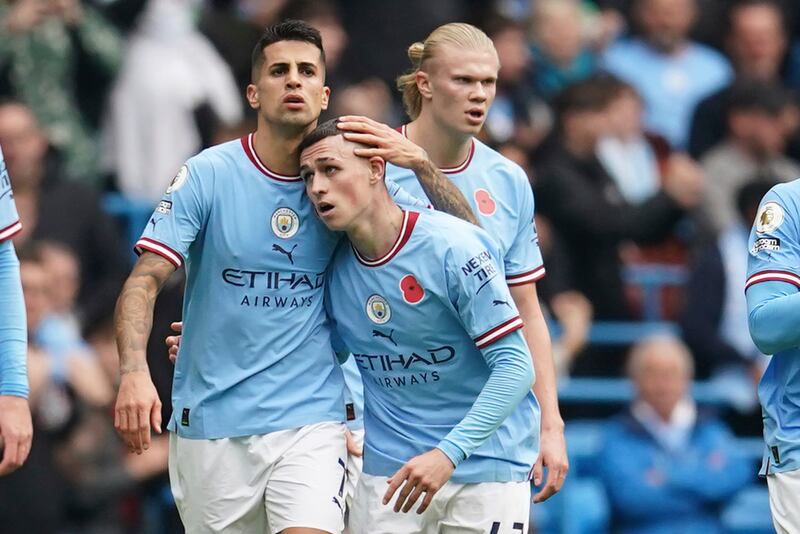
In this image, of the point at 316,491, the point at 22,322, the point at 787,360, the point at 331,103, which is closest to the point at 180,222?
the point at 22,322

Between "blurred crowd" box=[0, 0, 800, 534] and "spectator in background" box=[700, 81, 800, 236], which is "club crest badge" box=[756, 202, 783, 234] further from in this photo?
"spectator in background" box=[700, 81, 800, 236]

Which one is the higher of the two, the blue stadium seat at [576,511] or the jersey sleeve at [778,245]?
the jersey sleeve at [778,245]

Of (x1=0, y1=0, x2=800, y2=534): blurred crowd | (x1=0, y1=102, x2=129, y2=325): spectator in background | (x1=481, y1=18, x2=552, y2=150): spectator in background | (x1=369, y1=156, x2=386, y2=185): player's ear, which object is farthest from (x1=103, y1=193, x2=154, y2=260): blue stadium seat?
(x1=369, y1=156, x2=386, y2=185): player's ear

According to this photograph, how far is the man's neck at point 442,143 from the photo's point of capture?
761 cm

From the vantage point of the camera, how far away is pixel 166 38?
12.1 meters

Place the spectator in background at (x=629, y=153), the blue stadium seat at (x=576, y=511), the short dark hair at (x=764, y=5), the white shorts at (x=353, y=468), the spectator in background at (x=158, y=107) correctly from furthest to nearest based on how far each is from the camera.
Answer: the short dark hair at (x=764, y=5) → the spectator in background at (x=629, y=153) → the spectator in background at (x=158, y=107) → the blue stadium seat at (x=576, y=511) → the white shorts at (x=353, y=468)

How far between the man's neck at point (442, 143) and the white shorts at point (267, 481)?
1.23 meters

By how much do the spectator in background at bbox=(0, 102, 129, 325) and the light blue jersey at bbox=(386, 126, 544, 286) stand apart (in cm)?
372

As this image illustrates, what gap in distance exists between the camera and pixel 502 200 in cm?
766

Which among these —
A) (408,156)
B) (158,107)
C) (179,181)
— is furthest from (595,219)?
(179,181)

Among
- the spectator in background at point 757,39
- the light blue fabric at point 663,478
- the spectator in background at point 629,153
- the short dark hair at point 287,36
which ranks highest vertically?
the spectator in background at point 757,39

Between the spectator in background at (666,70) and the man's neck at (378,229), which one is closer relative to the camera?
the man's neck at (378,229)

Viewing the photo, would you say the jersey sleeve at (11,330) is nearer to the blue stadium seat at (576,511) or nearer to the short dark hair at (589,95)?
the blue stadium seat at (576,511)

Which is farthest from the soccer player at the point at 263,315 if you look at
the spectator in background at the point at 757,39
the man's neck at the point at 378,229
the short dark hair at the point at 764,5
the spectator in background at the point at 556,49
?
the short dark hair at the point at 764,5
